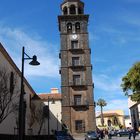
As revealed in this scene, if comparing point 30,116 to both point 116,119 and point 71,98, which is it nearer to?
point 71,98

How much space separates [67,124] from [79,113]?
273cm

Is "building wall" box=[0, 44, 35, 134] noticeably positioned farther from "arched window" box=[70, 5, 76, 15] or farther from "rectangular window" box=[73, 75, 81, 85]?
"arched window" box=[70, 5, 76, 15]

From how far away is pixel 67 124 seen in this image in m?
54.6

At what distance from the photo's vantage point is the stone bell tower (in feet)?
180

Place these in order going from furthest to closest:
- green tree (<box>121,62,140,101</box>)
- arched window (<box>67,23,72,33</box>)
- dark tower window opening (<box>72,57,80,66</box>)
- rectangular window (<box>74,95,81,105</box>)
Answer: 1. arched window (<box>67,23,72,33</box>)
2. dark tower window opening (<box>72,57,80,66</box>)
3. rectangular window (<box>74,95,81,105</box>)
4. green tree (<box>121,62,140,101</box>)

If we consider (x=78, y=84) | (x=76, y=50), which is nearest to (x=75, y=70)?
(x=78, y=84)

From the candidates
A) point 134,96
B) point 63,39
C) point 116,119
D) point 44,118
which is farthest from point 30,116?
point 116,119

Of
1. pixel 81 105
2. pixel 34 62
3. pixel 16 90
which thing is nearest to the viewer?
pixel 34 62

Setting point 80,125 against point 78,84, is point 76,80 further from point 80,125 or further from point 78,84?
point 80,125

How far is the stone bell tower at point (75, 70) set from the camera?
5478 cm

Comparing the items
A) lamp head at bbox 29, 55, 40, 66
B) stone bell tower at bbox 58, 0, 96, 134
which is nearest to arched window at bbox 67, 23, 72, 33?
stone bell tower at bbox 58, 0, 96, 134

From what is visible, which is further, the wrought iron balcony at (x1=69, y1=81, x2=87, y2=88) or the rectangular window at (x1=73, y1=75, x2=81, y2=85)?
the rectangular window at (x1=73, y1=75, x2=81, y2=85)

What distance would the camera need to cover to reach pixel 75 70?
5691 cm

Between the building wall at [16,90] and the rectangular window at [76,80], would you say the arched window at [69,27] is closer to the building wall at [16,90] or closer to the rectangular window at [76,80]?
the rectangular window at [76,80]
